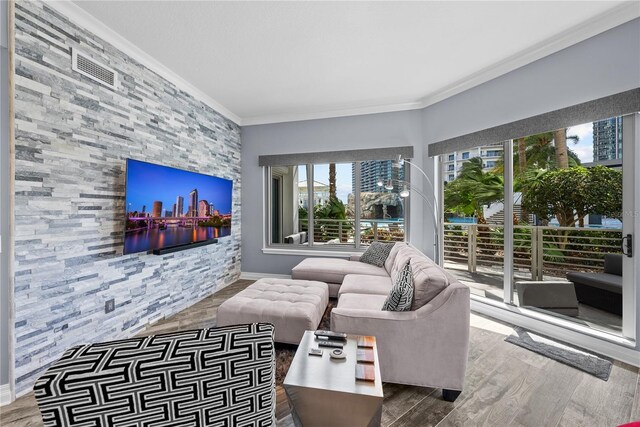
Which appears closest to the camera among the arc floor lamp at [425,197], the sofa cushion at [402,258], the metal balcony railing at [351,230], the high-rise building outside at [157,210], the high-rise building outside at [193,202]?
the high-rise building outside at [157,210]

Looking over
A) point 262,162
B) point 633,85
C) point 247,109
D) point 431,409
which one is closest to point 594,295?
point 633,85

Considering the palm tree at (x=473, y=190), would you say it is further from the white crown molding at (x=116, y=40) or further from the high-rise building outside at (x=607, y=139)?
the white crown molding at (x=116, y=40)

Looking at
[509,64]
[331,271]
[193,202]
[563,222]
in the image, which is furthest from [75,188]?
[563,222]

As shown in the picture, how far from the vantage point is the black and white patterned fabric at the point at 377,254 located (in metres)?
3.61

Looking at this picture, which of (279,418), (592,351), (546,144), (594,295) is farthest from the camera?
(546,144)

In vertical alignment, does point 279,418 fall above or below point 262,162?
below

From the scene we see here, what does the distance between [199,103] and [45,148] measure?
1.95m

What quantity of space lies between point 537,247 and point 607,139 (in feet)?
3.78

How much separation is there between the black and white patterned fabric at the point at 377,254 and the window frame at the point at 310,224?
0.50 m

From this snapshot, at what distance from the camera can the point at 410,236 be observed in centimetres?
407

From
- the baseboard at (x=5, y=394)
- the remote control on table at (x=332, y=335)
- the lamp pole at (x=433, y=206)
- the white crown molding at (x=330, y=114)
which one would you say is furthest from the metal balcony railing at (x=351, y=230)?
the baseboard at (x=5, y=394)

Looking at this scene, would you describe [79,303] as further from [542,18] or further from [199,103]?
[542,18]

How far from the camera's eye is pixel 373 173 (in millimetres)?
4285

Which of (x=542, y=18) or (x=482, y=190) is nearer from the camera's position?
(x=542, y=18)
